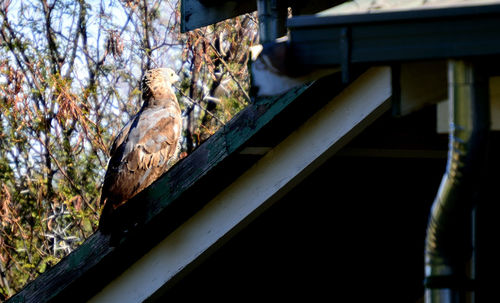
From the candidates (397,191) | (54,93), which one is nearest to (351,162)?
(397,191)

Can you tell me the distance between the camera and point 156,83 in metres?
6.97

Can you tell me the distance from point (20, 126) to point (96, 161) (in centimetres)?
116

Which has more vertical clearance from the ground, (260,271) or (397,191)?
(397,191)

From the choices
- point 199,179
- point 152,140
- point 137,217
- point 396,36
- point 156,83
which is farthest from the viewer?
point 156,83

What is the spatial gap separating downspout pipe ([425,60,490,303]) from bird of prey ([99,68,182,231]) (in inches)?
69.3

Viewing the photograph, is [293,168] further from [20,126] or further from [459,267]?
[20,126]

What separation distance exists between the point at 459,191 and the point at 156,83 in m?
4.73

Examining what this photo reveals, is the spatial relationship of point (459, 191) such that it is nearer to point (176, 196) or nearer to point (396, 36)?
point (396, 36)

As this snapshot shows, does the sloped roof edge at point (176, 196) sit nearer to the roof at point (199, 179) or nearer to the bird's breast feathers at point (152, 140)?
the roof at point (199, 179)

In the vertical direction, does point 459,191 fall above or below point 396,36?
below

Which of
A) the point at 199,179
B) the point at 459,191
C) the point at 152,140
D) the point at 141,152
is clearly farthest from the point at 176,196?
the point at 152,140

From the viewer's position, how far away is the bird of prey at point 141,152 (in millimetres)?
4516

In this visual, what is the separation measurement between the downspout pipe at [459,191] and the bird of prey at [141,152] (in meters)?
1.76

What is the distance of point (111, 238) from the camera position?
3.79 meters
